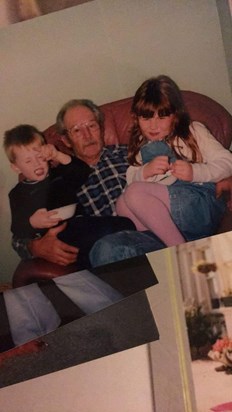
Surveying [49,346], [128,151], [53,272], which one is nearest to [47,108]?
[128,151]

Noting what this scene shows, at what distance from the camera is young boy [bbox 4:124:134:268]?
4.18ft

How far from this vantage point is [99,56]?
129 cm

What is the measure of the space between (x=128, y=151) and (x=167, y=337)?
1.67ft

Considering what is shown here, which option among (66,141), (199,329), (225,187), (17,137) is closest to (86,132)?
(66,141)

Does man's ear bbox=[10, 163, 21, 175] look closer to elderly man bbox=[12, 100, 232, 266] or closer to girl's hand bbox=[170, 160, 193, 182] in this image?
elderly man bbox=[12, 100, 232, 266]

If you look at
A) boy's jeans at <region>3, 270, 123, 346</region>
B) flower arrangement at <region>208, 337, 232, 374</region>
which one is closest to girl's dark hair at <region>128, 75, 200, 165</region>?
boy's jeans at <region>3, 270, 123, 346</region>

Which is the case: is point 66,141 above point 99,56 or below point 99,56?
below

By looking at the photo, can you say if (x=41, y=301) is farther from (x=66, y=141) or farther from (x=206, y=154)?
(x=206, y=154)

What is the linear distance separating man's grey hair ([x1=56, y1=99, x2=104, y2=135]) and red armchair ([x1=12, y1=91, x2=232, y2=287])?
12mm

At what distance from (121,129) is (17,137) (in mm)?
249

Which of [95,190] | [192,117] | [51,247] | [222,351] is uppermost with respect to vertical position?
[192,117]

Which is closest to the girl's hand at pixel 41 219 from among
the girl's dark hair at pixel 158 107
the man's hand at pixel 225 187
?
the girl's dark hair at pixel 158 107

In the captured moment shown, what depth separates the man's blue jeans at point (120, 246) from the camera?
1312 millimetres

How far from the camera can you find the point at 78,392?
1.40 meters
